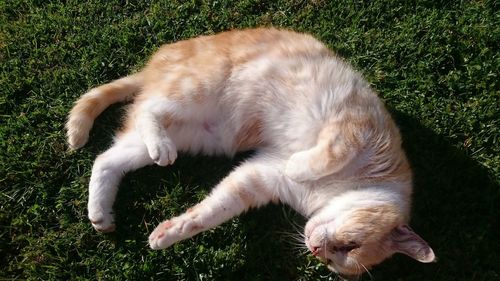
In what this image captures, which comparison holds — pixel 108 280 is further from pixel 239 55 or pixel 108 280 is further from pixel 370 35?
pixel 370 35

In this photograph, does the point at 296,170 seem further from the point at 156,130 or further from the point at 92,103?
the point at 92,103

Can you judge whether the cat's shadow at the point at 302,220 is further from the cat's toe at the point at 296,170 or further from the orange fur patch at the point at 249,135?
the cat's toe at the point at 296,170

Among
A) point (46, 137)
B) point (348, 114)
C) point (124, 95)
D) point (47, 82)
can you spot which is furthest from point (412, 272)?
point (47, 82)

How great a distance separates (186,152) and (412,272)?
5.63ft

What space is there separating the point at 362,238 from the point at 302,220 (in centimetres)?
61

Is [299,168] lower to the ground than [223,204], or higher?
higher

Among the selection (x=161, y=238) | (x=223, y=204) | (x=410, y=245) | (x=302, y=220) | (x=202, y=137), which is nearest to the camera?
(x=410, y=245)

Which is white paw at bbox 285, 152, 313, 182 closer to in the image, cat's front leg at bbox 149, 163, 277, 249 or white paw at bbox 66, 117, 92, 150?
cat's front leg at bbox 149, 163, 277, 249

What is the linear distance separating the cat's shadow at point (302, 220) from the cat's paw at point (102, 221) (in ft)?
0.23

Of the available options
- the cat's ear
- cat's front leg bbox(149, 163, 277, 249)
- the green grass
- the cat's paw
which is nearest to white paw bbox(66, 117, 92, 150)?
the green grass

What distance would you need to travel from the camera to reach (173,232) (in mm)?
2643

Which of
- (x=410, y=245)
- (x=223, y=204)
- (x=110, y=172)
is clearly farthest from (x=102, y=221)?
(x=410, y=245)

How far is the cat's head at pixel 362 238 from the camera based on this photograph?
8.27 ft

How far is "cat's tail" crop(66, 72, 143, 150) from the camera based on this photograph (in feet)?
10.2
